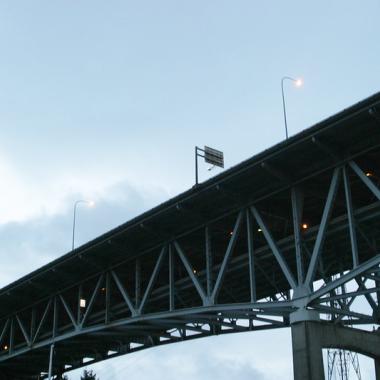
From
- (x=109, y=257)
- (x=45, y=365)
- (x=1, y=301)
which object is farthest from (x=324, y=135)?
(x=45, y=365)

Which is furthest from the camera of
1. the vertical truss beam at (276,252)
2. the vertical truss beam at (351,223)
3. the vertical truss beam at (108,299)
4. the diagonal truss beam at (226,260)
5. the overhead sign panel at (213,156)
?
the vertical truss beam at (108,299)

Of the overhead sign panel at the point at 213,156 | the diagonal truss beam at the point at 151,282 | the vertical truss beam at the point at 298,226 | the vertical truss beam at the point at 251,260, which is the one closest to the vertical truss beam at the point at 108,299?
the diagonal truss beam at the point at 151,282

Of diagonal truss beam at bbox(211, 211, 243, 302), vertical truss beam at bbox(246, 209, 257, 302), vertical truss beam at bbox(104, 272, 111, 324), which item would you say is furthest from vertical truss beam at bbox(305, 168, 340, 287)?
vertical truss beam at bbox(104, 272, 111, 324)

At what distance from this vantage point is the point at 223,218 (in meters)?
40.0

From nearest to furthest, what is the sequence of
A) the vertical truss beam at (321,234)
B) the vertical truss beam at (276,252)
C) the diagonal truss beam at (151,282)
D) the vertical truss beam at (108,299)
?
the vertical truss beam at (321,234) < the vertical truss beam at (276,252) < the diagonal truss beam at (151,282) < the vertical truss beam at (108,299)

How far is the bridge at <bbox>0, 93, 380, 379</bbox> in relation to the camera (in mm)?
32094

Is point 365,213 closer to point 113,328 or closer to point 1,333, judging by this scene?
point 113,328

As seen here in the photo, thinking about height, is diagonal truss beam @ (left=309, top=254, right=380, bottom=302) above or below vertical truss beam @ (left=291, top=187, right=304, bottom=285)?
below

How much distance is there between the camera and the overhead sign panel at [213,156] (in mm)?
43444

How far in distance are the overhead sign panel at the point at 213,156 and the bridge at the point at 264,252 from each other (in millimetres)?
4353

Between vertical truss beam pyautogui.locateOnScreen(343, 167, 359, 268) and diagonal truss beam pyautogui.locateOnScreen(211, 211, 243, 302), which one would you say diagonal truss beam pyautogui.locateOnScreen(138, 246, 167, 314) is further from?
vertical truss beam pyautogui.locateOnScreen(343, 167, 359, 268)

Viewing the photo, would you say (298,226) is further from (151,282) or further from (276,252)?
(151,282)

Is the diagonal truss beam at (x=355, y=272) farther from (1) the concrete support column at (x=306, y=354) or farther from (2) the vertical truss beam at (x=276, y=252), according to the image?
(1) the concrete support column at (x=306, y=354)

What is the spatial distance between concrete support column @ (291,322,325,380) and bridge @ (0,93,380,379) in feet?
0.16
